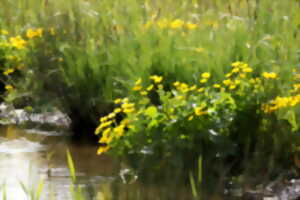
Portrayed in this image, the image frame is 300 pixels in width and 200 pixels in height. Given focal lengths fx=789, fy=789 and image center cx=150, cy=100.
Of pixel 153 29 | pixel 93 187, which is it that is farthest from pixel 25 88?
pixel 93 187

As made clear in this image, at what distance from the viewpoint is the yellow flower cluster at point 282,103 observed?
5.25 m

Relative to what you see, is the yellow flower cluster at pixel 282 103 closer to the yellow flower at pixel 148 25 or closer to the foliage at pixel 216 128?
the foliage at pixel 216 128

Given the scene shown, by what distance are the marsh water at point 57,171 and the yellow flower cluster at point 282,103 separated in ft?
2.60

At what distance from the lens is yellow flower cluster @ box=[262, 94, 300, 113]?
5.25 meters

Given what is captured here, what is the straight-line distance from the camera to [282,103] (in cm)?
526

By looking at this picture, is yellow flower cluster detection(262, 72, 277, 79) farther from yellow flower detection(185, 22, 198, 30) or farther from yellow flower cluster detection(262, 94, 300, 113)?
yellow flower detection(185, 22, 198, 30)

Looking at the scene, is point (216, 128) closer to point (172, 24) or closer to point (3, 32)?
point (172, 24)

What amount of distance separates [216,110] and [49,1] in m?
3.49

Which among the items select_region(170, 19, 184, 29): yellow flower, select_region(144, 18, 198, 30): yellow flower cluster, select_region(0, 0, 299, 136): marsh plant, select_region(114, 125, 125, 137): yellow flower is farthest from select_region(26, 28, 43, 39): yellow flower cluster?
select_region(114, 125, 125, 137): yellow flower

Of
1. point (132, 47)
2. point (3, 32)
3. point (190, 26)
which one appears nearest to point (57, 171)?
point (132, 47)

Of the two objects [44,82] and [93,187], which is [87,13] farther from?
[93,187]

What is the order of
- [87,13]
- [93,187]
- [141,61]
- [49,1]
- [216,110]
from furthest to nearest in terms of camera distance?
1. [49,1]
2. [87,13]
3. [141,61]
4. [93,187]
5. [216,110]

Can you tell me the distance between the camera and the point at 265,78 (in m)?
5.69

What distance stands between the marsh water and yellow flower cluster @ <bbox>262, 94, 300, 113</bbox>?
0.79 meters
